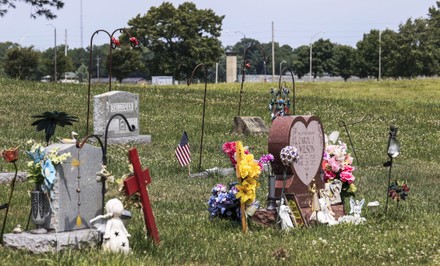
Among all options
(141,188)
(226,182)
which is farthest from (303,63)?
(141,188)

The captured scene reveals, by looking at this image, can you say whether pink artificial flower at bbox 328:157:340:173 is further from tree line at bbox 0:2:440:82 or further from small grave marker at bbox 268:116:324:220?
tree line at bbox 0:2:440:82

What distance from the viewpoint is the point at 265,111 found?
112ft

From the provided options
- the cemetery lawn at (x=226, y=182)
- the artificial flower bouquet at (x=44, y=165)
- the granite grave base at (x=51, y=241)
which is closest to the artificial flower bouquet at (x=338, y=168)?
the cemetery lawn at (x=226, y=182)

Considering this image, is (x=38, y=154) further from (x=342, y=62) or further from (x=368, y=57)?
(x=342, y=62)

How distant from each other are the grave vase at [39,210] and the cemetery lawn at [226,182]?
0.45 m

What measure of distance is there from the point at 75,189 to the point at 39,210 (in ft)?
1.43

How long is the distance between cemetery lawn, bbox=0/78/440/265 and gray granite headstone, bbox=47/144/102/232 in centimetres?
51

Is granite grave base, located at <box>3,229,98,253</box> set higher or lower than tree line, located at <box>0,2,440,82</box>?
lower

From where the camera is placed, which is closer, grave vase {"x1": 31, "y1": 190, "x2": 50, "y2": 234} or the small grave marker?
grave vase {"x1": 31, "y1": 190, "x2": 50, "y2": 234}

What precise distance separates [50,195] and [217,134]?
19.2m

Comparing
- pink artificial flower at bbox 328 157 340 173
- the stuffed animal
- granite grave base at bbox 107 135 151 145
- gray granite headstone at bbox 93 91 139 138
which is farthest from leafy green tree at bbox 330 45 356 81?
the stuffed animal

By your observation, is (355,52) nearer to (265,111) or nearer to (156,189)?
(265,111)

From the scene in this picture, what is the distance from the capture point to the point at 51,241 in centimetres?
797

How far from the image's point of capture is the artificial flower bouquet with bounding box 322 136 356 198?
1193 cm
